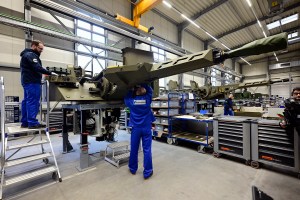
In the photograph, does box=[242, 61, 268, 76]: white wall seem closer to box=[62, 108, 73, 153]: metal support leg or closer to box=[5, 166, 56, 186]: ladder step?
box=[62, 108, 73, 153]: metal support leg

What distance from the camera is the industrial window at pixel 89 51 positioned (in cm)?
638

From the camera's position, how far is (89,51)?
249 inches

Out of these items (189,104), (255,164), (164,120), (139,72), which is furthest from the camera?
(189,104)

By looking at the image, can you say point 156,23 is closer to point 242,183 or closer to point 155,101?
point 155,101

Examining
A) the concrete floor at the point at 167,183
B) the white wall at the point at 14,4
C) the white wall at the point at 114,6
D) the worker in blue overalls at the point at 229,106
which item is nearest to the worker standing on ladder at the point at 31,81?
the concrete floor at the point at 167,183

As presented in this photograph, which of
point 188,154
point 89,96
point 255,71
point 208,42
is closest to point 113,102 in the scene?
point 89,96

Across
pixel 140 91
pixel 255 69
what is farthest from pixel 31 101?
pixel 255 69

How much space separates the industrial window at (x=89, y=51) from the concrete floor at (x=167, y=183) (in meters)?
4.49

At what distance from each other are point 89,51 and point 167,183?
233 inches

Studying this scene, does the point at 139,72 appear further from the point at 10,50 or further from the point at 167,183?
the point at 10,50

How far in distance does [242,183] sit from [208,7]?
27.6 feet

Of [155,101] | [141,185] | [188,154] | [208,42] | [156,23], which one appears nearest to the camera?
[141,185]

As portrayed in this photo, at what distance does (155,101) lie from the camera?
16.6 feet

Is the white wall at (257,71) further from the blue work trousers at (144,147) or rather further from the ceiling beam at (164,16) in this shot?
the blue work trousers at (144,147)
